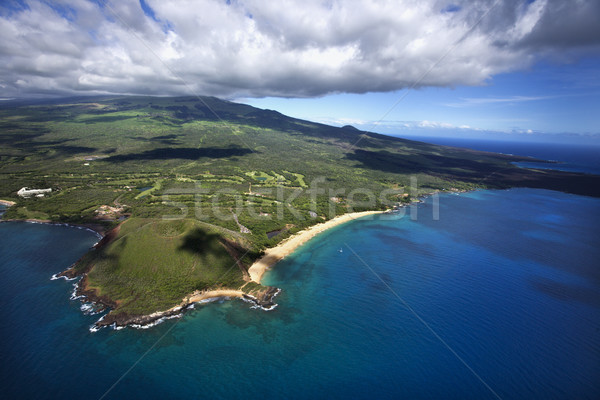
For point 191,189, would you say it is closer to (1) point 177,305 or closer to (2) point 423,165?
(1) point 177,305

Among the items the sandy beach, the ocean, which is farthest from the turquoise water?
the sandy beach

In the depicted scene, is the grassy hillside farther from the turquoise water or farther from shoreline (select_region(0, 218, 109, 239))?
shoreline (select_region(0, 218, 109, 239))

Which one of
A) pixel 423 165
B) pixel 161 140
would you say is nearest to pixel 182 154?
pixel 161 140

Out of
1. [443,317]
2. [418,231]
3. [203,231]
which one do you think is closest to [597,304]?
[443,317]

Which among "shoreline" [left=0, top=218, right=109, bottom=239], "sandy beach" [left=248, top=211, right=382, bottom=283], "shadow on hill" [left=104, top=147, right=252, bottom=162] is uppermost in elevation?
"shadow on hill" [left=104, top=147, right=252, bottom=162]

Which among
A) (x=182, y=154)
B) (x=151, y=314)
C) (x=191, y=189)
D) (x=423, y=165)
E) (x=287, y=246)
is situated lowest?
(x=151, y=314)

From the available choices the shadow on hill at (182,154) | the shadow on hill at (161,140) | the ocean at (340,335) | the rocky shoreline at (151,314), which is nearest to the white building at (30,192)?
the ocean at (340,335)
